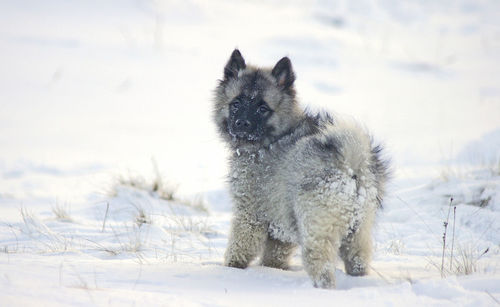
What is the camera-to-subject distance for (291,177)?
3.88m

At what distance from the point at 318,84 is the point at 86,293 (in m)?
13.0

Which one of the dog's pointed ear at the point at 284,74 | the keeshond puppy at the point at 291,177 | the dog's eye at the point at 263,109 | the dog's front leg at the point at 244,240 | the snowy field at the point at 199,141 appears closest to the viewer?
the snowy field at the point at 199,141

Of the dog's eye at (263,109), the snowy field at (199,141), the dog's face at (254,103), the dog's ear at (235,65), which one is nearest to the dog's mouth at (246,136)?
the dog's face at (254,103)

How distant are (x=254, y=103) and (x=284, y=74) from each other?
0.49m

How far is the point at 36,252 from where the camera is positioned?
4.48 meters

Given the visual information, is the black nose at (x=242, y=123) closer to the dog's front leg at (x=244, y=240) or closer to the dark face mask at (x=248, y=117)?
the dark face mask at (x=248, y=117)

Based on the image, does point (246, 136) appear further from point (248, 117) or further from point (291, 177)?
point (291, 177)

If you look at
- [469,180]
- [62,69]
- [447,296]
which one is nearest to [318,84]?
[62,69]

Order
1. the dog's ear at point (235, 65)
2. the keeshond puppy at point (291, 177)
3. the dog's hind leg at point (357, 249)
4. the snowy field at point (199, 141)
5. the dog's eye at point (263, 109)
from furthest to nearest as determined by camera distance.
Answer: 1. the dog's ear at point (235, 65)
2. the dog's eye at point (263, 109)
3. the dog's hind leg at point (357, 249)
4. the keeshond puppy at point (291, 177)
5. the snowy field at point (199, 141)

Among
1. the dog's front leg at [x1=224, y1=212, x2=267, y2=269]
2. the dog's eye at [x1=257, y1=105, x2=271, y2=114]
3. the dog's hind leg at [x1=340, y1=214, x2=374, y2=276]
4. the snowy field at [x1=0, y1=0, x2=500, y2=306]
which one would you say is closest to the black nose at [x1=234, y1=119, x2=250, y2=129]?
the dog's eye at [x1=257, y1=105, x2=271, y2=114]

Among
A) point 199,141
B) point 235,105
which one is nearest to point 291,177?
point 235,105

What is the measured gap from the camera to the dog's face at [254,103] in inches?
182

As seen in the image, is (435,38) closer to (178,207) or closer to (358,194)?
(178,207)

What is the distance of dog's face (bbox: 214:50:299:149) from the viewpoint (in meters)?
4.63
